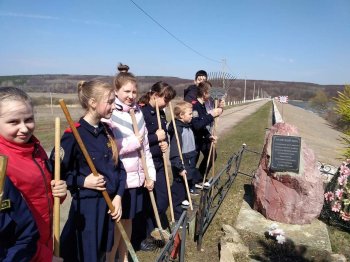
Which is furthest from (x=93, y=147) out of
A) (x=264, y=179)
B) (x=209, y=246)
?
(x=264, y=179)

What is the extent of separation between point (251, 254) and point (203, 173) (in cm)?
236

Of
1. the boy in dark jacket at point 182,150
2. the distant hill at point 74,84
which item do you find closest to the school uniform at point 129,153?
the distant hill at point 74,84

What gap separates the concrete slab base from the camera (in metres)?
4.06

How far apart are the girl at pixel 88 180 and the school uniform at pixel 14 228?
736 mm

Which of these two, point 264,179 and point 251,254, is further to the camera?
point 264,179

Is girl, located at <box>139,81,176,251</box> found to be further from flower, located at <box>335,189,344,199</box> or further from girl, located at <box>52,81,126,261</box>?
flower, located at <box>335,189,344,199</box>

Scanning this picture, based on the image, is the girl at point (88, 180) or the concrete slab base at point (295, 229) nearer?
the girl at point (88, 180)

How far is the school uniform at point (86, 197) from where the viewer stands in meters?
2.31

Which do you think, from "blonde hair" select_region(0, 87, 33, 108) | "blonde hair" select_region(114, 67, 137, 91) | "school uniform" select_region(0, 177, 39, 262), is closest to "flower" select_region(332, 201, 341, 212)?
"blonde hair" select_region(114, 67, 137, 91)

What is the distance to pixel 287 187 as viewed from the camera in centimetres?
454

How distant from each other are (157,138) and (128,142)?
687 millimetres

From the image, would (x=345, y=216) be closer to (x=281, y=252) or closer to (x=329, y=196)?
(x=329, y=196)

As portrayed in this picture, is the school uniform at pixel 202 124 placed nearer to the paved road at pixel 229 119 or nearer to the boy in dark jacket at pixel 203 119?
the boy in dark jacket at pixel 203 119

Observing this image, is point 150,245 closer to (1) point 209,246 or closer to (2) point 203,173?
(1) point 209,246
